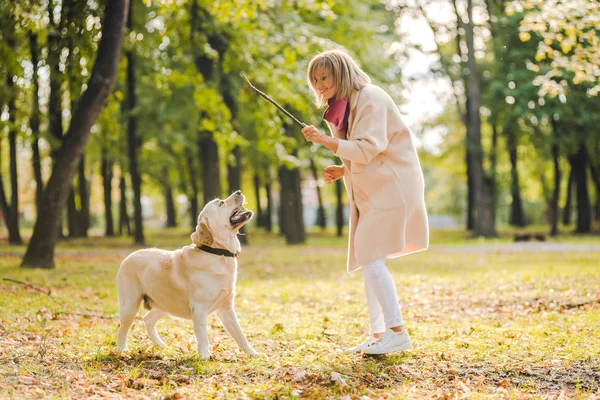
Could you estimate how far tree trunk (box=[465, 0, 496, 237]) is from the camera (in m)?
28.3

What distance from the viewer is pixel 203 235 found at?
5.70 metres

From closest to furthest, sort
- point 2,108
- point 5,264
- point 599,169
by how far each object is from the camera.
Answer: point 5,264 → point 2,108 → point 599,169

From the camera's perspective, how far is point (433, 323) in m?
8.13

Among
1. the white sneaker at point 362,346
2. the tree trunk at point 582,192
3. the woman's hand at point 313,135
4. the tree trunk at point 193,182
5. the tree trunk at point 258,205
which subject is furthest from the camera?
the tree trunk at point 258,205

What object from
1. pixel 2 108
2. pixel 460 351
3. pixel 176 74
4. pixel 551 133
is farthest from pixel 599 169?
pixel 460 351

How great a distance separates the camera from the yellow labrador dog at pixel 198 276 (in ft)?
18.7

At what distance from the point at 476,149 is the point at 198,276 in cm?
2446

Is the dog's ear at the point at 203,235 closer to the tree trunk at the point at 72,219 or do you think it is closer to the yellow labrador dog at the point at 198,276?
the yellow labrador dog at the point at 198,276

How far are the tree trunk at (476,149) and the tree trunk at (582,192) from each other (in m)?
4.65

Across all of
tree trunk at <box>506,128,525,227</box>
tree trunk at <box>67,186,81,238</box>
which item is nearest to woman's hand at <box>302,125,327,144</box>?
tree trunk at <box>67,186,81,238</box>

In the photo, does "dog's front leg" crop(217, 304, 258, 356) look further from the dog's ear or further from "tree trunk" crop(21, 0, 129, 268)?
"tree trunk" crop(21, 0, 129, 268)

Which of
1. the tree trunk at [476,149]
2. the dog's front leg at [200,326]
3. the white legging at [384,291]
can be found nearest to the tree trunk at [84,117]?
the dog's front leg at [200,326]

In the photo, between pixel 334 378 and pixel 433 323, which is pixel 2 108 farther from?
pixel 334 378

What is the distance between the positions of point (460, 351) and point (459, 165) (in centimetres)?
3711
